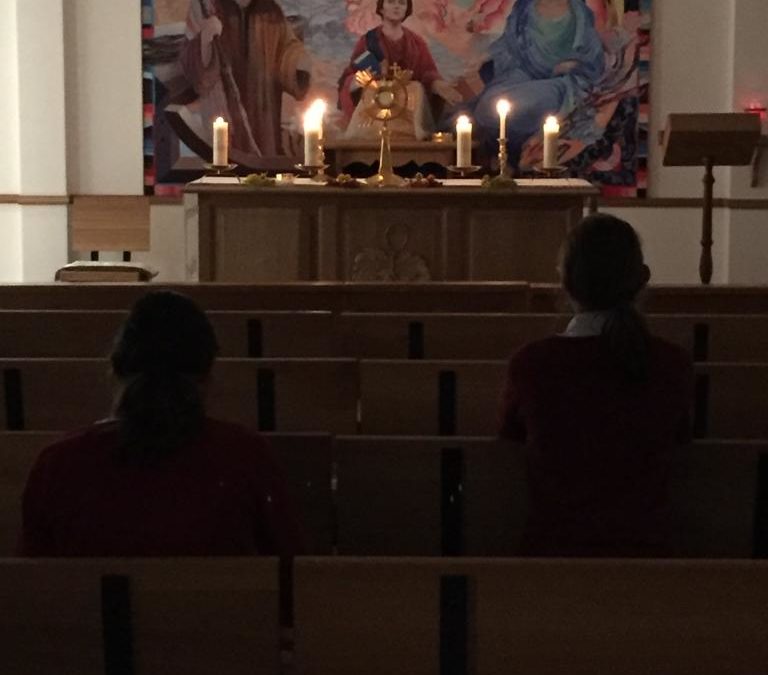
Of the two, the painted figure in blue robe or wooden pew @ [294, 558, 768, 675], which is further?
the painted figure in blue robe

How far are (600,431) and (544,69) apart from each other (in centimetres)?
807

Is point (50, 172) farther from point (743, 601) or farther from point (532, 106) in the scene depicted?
point (743, 601)

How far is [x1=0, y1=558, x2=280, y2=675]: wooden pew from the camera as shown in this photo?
77.7 inches

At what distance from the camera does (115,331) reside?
174 inches

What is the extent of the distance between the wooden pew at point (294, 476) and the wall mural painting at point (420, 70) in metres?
7.66

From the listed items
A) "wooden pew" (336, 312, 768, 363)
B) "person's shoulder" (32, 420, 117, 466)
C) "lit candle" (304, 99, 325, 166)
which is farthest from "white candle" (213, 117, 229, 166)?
"person's shoulder" (32, 420, 117, 466)

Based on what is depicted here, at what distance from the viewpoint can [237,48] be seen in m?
10.4

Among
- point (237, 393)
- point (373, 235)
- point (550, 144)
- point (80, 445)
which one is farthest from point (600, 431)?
point (550, 144)

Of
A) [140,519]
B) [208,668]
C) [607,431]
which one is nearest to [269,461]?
[140,519]

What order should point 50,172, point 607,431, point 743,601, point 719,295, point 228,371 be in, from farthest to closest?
point 50,172 < point 719,295 < point 228,371 < point 607,431 < point 743,601

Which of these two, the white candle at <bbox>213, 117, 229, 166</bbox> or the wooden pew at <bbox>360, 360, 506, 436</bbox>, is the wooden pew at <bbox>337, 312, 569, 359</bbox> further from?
the white candle at <bbox>213, 117, 229, 166</bbox>

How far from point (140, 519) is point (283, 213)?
550 cm

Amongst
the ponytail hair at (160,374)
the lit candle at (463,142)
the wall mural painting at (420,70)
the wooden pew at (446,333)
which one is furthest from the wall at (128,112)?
the ponytail hair at (160,374)

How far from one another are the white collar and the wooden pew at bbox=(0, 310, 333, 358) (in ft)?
5.16
